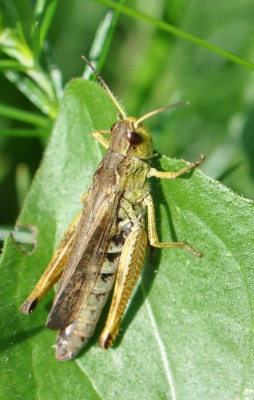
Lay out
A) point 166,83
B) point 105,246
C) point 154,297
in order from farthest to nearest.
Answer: point 166,83 → point 105,246 → point 154,297

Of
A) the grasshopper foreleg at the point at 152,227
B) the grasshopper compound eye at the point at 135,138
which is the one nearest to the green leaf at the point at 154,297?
the grasshopper foreleg at the point at 152,227

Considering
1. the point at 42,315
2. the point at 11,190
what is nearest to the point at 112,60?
the point at 11,190

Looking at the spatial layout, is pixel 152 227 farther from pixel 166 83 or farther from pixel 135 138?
pixel 166 83

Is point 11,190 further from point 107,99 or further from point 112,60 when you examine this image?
point 107,99

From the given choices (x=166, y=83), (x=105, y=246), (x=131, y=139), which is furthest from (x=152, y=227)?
(x=166, y=83)

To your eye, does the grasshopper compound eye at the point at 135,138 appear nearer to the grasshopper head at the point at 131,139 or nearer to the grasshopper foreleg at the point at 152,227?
the grasshopper head at the point at 131,139

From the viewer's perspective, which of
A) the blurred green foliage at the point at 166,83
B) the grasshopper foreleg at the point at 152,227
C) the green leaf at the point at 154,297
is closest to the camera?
the green leaf at the point at 154,297

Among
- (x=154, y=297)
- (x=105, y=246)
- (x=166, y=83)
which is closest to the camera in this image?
(x=154, y=297)

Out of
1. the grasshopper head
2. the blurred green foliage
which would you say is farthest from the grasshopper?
the blurred green foliage
